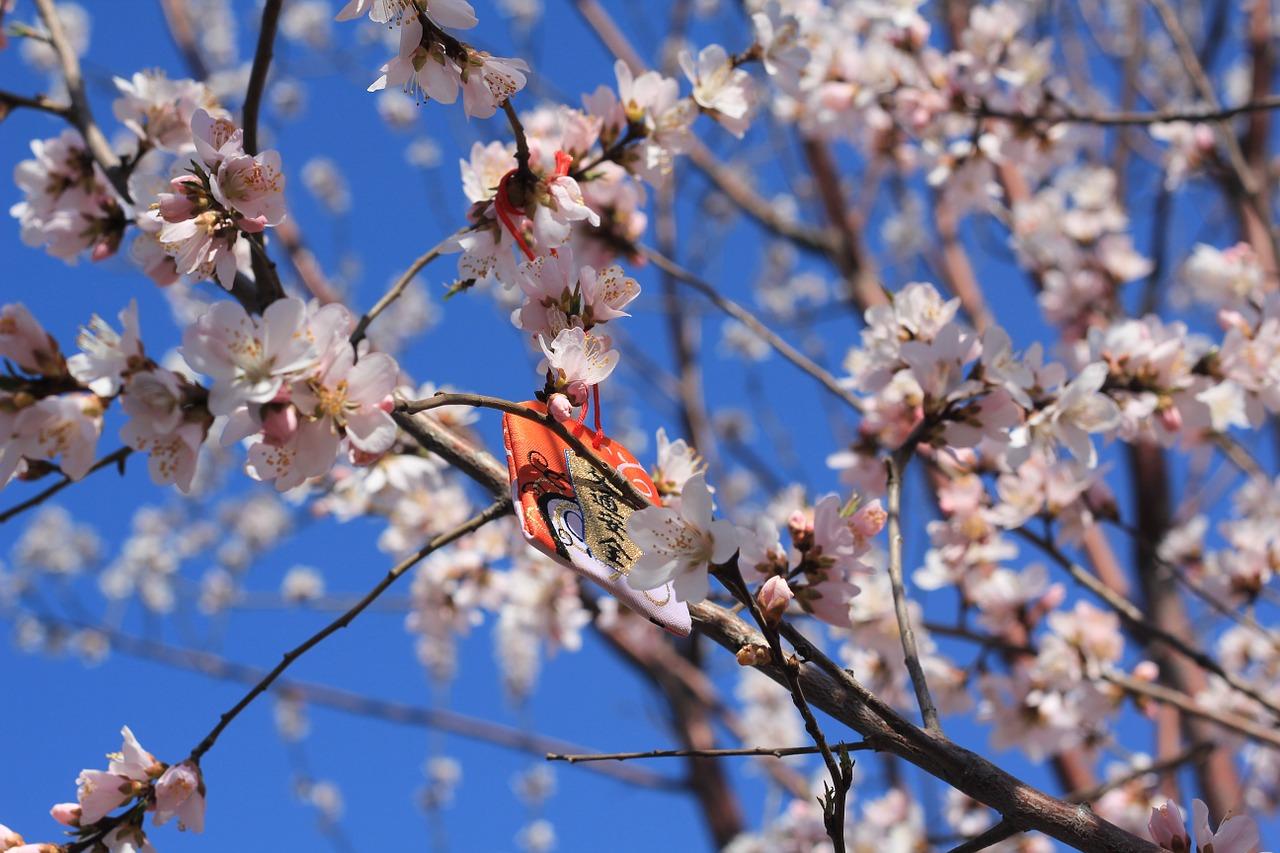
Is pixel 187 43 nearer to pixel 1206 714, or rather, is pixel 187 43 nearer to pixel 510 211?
pixel 510 211

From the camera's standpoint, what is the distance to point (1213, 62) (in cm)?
418

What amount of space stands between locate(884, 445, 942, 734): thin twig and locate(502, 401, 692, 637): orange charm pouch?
0.27 m

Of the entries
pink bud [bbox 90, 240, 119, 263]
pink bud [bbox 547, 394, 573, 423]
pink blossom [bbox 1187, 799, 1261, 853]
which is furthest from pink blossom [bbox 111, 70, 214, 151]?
pink blossom [bbox 1187, 799, 1261, 853]

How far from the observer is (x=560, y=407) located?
101 centimetres

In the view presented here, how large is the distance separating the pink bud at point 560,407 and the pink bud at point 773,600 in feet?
0.87

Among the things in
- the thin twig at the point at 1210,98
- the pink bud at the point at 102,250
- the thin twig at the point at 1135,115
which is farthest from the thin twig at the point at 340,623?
the thin twig at the point at 1210,98

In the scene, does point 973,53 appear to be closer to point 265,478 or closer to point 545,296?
point 545,296

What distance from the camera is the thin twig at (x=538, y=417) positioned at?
963 mm

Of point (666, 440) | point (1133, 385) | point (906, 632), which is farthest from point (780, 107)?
point (906, 632)

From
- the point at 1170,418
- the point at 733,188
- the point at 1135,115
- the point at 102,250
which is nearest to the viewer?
the point at 102,250

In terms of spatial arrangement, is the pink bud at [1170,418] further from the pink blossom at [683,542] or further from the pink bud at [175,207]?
the pink bud at [175,207]

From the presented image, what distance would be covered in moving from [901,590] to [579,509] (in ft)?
1.38

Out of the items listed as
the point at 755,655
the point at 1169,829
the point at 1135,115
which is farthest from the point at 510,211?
the point at 1135,115

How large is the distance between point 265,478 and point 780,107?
98.8 inches
